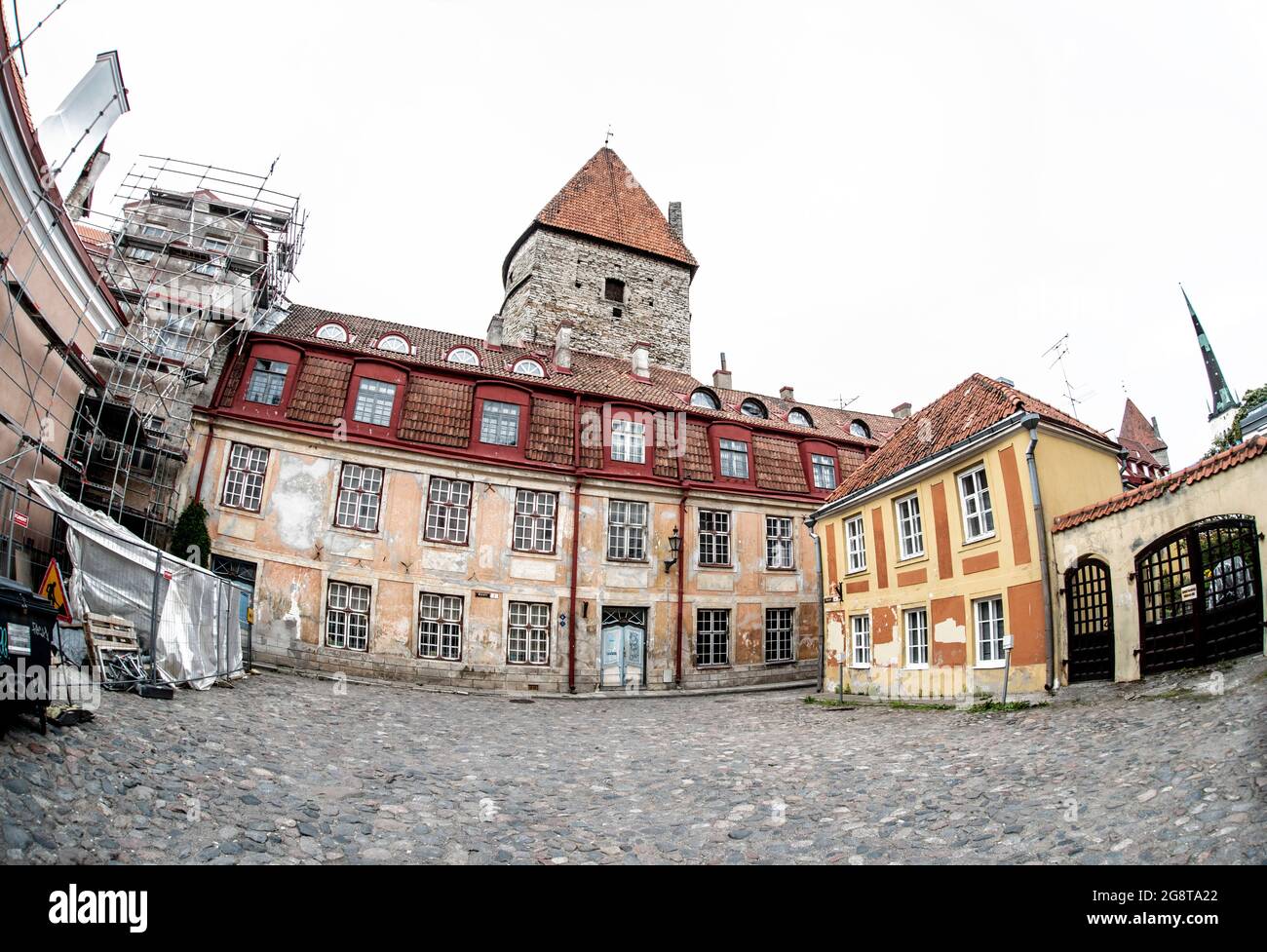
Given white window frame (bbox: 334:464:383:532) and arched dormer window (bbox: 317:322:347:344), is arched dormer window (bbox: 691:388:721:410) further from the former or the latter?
arched dormer window (bbox: 317:322:347:344)

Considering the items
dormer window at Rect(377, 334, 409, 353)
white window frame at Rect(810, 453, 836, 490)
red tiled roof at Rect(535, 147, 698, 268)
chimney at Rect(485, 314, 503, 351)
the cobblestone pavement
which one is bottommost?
the cobblestone pavement

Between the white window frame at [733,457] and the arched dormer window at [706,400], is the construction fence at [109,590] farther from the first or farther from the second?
the arched dormer window at [706,400]

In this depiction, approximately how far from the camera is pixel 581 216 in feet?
125

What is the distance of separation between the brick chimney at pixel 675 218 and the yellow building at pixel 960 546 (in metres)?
27.8

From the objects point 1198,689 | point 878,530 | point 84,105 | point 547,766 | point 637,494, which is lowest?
point 547,766

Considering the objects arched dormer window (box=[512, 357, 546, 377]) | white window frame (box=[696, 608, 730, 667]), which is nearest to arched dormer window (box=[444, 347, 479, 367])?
arched dormer window (box=[512, 357, 546, 377])

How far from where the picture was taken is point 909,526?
1602 centimetres

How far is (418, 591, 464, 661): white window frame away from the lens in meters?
19.2

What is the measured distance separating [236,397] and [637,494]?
1214cm

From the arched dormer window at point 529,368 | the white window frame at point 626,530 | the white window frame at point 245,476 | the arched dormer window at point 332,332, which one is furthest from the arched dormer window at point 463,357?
the white window frame at point 626,530

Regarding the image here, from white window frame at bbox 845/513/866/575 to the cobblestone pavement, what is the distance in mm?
6852
